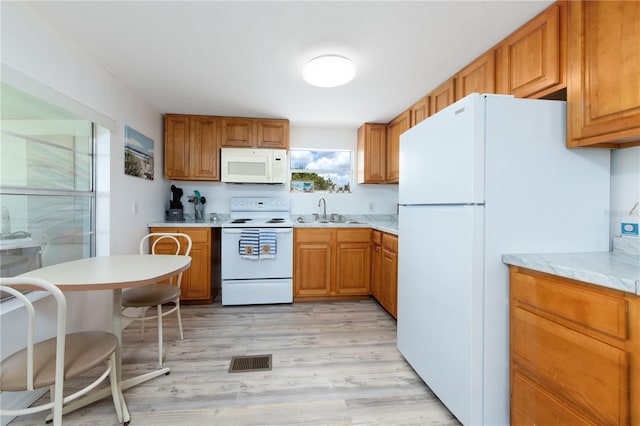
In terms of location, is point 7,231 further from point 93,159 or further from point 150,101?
point 150,101

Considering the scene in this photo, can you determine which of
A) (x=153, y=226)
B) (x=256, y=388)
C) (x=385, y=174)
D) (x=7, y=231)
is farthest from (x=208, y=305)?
(x=385, y=174)

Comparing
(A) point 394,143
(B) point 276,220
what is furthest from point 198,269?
(A) point 394,143

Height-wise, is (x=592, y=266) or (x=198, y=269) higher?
(x=592, y=266)

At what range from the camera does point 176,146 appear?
10.8ft

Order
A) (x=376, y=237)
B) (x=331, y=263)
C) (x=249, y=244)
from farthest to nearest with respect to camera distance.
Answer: (x=331, y=263), (x=376, y=237), (x=249, y=244)

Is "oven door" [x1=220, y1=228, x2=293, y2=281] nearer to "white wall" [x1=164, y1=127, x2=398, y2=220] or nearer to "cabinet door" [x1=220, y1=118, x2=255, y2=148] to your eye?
"white wall" [x1=164, y1=127, x2=398, y2=220]

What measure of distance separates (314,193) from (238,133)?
1254 mm

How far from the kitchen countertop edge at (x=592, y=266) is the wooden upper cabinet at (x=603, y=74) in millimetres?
531

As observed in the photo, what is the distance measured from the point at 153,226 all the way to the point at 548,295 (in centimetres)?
331

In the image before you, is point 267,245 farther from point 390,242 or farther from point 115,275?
point 115,275

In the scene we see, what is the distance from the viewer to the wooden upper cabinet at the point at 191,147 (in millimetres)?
3285

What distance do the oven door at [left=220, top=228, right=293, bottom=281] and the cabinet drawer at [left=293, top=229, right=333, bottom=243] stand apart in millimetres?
111

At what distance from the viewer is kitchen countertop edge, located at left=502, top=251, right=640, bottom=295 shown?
2.92 ft

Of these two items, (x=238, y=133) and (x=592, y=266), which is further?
(x=238, y=133)
